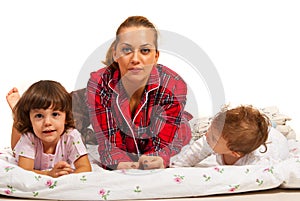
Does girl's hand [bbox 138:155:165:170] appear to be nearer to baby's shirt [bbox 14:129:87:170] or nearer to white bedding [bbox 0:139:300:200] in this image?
white bedding [bbox 0:139:300:200]

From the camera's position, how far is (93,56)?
87.4 inches

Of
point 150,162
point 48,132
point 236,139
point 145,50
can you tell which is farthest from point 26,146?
point 236,139

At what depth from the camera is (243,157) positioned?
6.53 feet

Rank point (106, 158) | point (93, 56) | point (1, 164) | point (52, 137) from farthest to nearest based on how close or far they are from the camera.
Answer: point (93, 56), point (106, 158), point (52, 137), point (1, 164)

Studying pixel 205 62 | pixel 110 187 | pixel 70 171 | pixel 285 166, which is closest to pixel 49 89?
pixel 70 171

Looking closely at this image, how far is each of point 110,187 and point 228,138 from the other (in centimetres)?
49

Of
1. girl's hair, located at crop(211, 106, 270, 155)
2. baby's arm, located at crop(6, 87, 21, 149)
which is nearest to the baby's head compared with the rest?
girl's hair, located at crop(211, 106, 270, 155)

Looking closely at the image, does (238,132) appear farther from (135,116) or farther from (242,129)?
(135,116)

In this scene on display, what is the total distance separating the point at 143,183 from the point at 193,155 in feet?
1.42

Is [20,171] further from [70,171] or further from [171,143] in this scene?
[171,143]

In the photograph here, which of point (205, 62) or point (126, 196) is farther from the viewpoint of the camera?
point (205, 62)

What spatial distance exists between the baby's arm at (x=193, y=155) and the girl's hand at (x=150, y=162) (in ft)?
0.60

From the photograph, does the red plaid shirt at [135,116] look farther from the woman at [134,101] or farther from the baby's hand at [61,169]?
the baby's hand at [61,169]

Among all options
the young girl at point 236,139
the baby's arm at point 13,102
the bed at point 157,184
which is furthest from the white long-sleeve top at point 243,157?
the baby's arm at point 13,102
